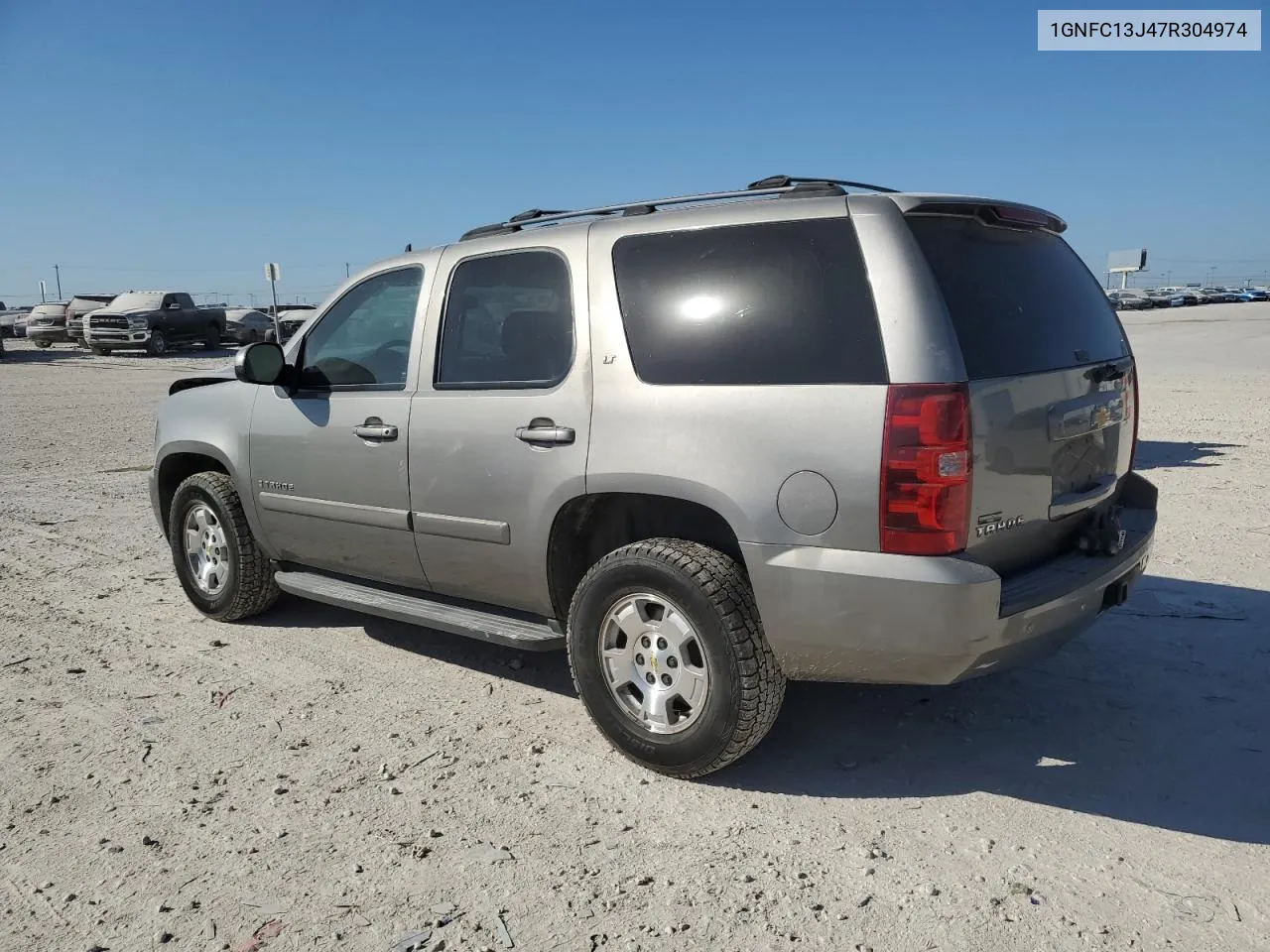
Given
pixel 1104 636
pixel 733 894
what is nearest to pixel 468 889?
Result: pixel 733 894

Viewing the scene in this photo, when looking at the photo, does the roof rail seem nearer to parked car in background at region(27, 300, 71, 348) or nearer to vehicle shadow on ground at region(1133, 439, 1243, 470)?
vehicle shadow on ground at region(1133, 439, 1243, 470)

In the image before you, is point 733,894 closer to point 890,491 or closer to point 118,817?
point 890,491

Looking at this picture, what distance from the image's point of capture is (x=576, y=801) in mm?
3275

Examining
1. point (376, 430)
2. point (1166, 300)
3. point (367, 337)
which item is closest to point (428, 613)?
point (376, 430)

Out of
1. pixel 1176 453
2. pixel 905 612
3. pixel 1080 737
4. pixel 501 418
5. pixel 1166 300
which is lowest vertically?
pixel 1080 737

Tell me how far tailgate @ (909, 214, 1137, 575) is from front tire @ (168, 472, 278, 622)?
143 inches

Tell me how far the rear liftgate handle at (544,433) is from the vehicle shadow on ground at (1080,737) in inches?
51.8

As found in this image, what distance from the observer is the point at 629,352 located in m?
3.46

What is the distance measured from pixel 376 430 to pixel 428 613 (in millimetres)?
807

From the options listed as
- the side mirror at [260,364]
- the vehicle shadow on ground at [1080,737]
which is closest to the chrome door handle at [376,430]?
the side mirror at [260,364]

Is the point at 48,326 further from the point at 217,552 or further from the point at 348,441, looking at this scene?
the point at 348,441

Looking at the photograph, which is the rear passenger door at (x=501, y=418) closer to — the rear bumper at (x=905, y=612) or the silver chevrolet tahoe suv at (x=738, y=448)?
the silver chevrolet tahoe suv at (x=738, y=448)

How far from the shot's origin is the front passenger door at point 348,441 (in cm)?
420

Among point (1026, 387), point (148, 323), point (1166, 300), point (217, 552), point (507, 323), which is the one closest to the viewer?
point (1026, 387)
